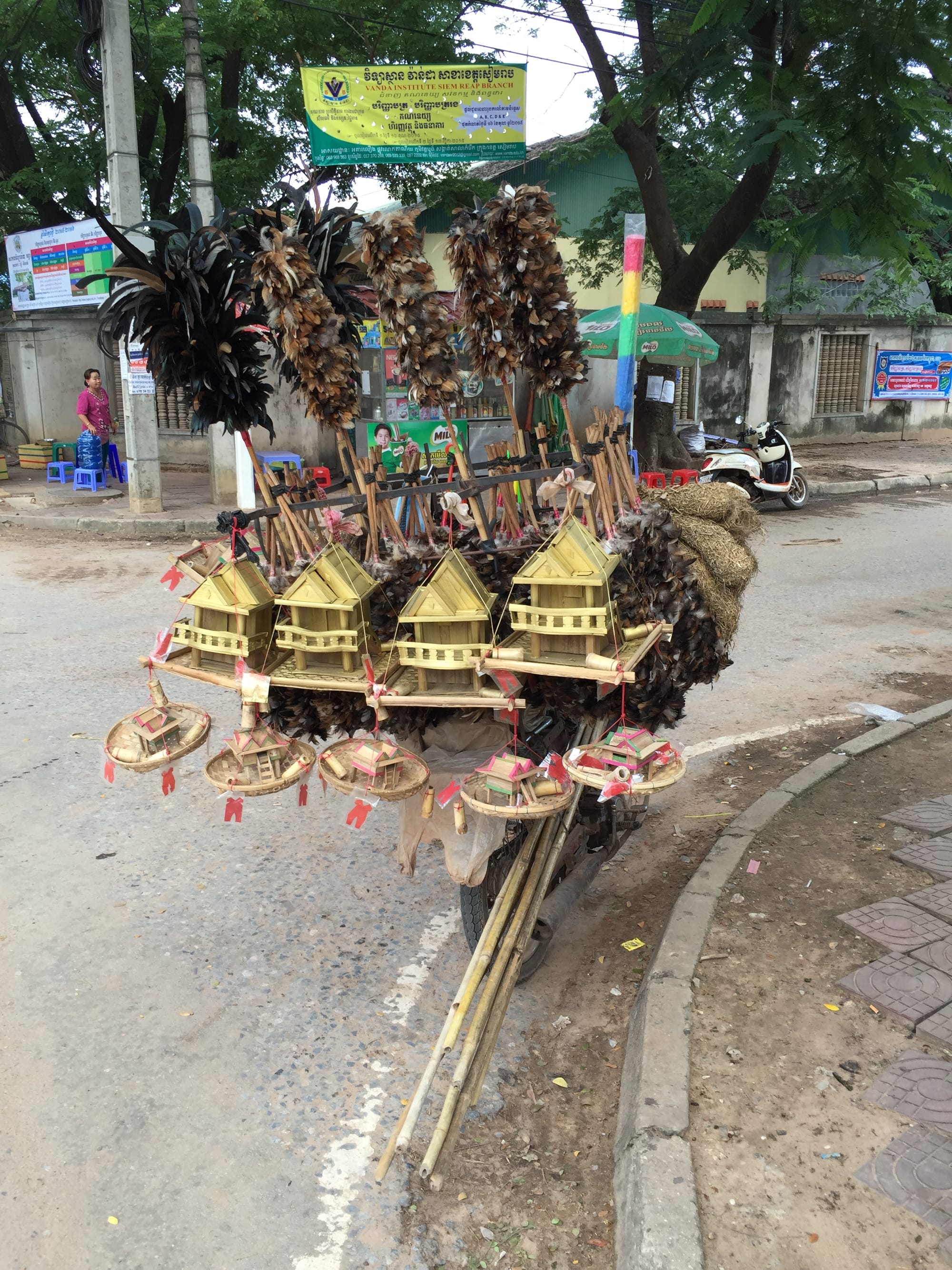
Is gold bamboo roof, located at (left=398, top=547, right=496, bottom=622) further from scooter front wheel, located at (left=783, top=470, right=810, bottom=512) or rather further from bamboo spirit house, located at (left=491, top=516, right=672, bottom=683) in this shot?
scooter front wheel, located at (left=783, top=470, right=810, bottom=512)

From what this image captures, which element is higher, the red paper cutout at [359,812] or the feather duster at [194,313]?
the feather duster at [194,313]

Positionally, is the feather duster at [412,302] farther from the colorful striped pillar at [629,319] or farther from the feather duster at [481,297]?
the colorful striped pillar at [629,319]

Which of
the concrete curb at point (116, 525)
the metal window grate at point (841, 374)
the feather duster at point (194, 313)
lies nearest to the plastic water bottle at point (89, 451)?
the concrete curb at point (116, 525)

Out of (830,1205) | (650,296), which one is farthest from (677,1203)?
(650,296)

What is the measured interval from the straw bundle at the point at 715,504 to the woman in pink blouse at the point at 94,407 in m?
11.2

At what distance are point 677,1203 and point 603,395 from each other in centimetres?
1171

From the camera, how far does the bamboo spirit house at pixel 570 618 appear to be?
235 centimetres

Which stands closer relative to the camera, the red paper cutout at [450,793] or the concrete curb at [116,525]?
the red paper cutout at [450,793]

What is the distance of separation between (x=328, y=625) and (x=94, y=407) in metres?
11.8

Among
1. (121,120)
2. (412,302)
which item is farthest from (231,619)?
(121,120)

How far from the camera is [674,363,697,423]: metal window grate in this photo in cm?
1633

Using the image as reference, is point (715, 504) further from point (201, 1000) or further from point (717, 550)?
point (201, 1000)

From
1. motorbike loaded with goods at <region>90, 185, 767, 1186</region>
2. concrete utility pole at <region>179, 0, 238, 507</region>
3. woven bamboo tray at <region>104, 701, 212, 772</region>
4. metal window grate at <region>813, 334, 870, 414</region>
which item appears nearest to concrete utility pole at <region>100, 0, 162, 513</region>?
concrete utility pole at <region>179, 0, 238, 507</region>

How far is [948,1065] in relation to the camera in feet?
8.51
